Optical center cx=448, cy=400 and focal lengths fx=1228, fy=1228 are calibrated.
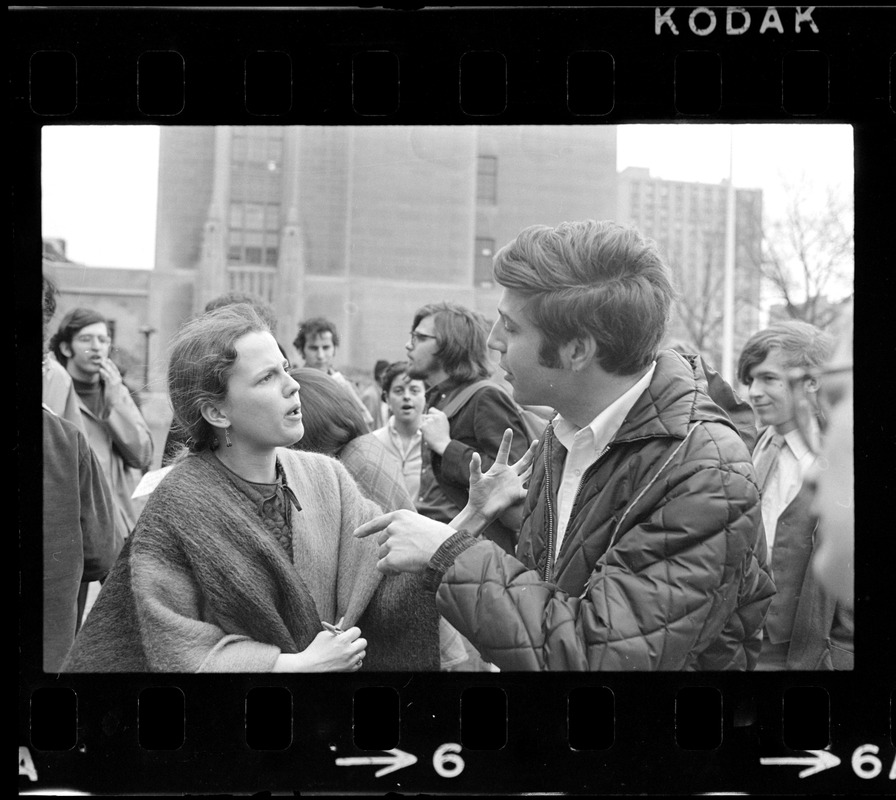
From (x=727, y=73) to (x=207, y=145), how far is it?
2041 millimetres

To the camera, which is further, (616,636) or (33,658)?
(33,658)

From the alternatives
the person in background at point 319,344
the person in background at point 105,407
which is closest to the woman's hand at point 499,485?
the person in background at point 319,344

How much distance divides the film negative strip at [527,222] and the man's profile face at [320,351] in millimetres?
832

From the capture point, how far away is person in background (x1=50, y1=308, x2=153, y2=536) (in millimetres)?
4809

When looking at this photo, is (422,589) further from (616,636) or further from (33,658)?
(33,658)

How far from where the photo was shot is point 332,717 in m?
4.82

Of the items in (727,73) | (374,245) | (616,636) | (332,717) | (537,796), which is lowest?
(537,796)

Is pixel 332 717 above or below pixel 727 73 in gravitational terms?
below

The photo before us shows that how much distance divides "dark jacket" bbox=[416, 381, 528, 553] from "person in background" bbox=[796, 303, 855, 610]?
114cm

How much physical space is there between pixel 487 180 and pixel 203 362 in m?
1.30

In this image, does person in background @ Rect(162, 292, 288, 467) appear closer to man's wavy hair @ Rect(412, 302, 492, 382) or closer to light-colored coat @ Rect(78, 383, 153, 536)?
light-colored coat @ Rect(78, 383, 153, 536)

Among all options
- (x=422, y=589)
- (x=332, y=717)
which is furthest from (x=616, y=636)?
(x=332, y=717)

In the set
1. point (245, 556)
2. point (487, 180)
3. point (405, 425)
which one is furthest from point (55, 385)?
point (487, 180)

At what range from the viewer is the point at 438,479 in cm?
481
